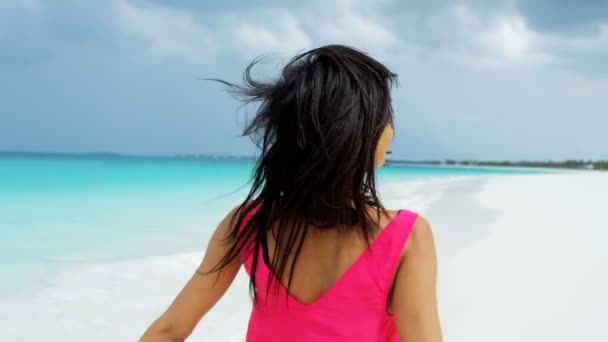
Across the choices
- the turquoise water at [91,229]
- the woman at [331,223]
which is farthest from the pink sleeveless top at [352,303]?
the turquoise water at [91,229]

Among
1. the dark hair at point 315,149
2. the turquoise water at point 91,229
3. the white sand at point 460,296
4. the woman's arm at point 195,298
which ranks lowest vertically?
the turquoise water at point 91,229

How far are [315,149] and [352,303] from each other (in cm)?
Result: 24

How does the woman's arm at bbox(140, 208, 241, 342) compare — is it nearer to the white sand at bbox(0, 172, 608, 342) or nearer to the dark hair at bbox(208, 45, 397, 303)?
the dark hair at bbox(208, 45, 397, 303)

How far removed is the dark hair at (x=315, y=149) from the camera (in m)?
0.87

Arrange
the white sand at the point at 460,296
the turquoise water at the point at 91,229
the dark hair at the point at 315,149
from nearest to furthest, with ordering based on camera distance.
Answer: the dark hair at the point at 315,149 → the white sand at the point at 460,296 → the turquoise water at the point at 91,229

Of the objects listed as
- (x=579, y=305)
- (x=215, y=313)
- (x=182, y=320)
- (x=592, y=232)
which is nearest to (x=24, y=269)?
(x=215, y=313)

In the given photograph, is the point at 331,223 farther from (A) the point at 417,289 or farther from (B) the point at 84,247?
(B) the point at 84,247

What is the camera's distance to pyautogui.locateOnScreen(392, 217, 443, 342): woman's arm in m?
0.90

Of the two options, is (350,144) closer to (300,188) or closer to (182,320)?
(300,188)

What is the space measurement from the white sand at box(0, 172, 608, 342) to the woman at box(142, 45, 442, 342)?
2180mm

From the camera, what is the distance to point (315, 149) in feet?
2.85

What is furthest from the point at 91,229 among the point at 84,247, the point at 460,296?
the point at 460,296

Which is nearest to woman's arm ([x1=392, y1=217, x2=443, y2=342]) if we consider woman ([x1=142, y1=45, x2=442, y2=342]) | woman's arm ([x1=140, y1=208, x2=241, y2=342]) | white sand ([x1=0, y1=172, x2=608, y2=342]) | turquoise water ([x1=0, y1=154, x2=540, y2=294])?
woman ([x1=142, y1=45, x2=442, y2=342])

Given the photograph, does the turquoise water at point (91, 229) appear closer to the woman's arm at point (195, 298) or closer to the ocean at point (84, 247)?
the ocean at point (84, 247)
